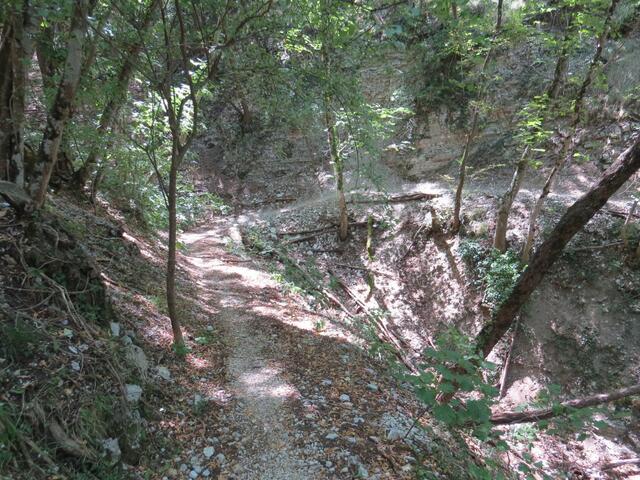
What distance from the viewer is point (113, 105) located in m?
7.00

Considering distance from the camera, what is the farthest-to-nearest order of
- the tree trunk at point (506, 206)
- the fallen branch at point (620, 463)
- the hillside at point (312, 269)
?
the tree trunk at point (506, 206) → the fallen branch at point (620, 463) → the hillside at point (312, 269)

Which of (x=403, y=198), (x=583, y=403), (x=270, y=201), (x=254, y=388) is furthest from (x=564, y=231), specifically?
(x=270, y=201)

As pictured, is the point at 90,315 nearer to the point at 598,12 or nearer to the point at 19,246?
the point at 19,246

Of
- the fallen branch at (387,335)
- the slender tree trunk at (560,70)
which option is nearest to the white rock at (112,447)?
the fallen branch at (387,335)

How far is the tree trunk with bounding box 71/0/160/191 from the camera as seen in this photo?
16.0 feet

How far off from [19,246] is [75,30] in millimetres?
2433

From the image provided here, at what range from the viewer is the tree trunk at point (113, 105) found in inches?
192

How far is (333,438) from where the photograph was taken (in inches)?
147

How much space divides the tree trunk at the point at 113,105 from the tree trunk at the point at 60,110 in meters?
0.53

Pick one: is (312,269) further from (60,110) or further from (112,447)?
(112,447)

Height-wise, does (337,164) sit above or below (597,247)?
above

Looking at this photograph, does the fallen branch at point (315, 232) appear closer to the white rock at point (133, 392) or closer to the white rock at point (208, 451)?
the white rock at point (133, 392)

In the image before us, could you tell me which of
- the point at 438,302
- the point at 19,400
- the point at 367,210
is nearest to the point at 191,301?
the point at 19,400

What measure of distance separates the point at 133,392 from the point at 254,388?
1.44 meters
